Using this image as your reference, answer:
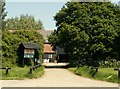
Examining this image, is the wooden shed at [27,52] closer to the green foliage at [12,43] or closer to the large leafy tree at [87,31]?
the green foliage at [12,43]

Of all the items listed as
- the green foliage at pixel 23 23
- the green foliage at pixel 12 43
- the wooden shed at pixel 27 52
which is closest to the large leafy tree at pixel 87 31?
the wooden shed at pixel 27 52

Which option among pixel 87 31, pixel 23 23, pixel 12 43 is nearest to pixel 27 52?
pixel 12 43

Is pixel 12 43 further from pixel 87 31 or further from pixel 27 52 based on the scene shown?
pixel 87 31

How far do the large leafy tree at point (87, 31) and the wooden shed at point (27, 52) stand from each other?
6.07m

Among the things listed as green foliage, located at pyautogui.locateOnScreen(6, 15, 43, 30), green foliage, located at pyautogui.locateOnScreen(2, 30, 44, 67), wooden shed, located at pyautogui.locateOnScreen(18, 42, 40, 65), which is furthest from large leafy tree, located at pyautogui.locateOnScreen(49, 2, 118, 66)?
green foliage, located at pyautogui.locateOnScreen(6, 15, 43, 30)

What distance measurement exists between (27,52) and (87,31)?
12.2 meters

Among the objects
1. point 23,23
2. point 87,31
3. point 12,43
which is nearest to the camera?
point 12,43

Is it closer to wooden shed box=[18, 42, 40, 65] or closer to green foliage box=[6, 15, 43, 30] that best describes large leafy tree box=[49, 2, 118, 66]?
wooden shed box=[18, 42, 40, 65]

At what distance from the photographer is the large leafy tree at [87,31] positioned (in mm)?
46134

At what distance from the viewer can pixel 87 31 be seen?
48.4 meters

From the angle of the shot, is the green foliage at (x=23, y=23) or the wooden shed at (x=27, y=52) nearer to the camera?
the wooden shed at (x=27, y=52)

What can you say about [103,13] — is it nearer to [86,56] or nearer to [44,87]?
[86,56]

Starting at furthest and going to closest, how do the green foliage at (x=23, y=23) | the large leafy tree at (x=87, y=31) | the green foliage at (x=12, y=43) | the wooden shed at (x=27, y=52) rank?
the green foliage at (x=23, y=23) → the large leafy tree at (x=87, y=31) → the green foliage at (x=12, y=43) → the wooden shed at (x=27, y=52)

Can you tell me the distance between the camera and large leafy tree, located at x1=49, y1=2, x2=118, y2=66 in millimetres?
46134
